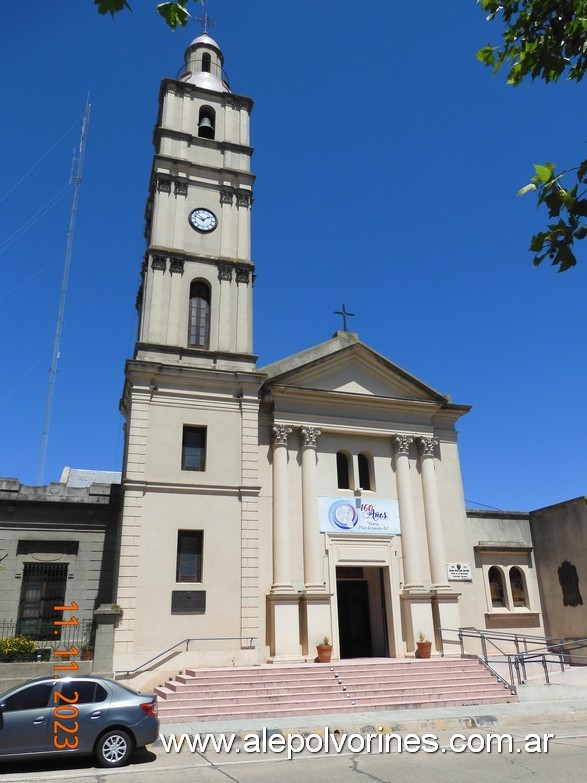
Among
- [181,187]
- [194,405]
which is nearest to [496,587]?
[194,405]

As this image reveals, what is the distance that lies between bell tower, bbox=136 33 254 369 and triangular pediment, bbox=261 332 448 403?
201 cm

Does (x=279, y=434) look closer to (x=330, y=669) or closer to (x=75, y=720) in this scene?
(x=330, y=669)

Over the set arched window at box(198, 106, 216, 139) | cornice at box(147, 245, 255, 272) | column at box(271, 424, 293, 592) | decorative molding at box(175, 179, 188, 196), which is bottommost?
column at box(271, 424, 293, 592)

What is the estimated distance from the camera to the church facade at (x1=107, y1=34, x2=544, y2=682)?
64.8 feet

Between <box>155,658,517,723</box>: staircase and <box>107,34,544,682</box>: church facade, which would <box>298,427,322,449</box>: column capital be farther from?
<box>155,658,517,723</box>: staircase

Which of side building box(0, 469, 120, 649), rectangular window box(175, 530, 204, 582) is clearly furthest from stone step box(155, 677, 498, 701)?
side building box(0, 469, 120, 649)

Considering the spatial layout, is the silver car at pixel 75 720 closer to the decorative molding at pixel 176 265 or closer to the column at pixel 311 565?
the column at pixel 311 565

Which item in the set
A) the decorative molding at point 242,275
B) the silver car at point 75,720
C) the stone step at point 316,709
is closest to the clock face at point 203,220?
the decorative molding at point 242,275

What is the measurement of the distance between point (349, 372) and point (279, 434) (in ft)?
13.8

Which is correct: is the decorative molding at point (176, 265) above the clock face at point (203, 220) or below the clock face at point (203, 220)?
below

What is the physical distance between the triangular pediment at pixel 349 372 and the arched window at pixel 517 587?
7.53m

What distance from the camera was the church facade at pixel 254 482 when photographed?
1977 centimetres

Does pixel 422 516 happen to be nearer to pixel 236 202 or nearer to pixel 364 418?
pixel 364 418

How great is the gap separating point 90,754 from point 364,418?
1597 centimetres
